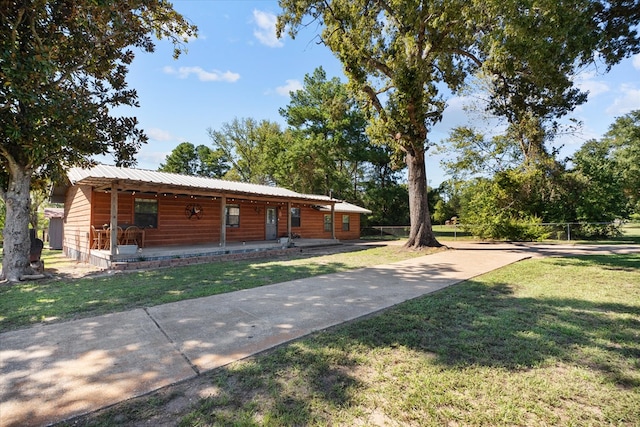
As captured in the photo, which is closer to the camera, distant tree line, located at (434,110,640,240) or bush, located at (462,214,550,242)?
bush, located at (462,214,550,242)

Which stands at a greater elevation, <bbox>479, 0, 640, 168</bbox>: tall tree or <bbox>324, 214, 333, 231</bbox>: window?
<bbox>479, 0, 640, 168</bbox>: tall tree

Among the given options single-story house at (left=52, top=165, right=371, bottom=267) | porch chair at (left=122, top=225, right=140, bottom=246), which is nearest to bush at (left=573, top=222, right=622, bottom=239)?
single-story house at (left=52, top=165, right=371, bottom=267)

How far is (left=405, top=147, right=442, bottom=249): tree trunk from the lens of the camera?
12875 mm

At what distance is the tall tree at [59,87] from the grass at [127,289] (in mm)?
2181

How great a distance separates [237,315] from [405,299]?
108 inches

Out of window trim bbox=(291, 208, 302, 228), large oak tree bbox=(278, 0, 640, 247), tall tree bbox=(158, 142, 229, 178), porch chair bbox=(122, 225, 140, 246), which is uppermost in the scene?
tall tree bbox=(158, 142, 229, 178)

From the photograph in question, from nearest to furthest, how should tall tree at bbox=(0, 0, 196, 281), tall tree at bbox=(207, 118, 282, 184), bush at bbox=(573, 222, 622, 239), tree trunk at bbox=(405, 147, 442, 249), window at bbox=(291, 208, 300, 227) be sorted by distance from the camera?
tall tree at bbox=(0, 0, 196, 281)
tree trunk at bbox=(405, 147, 442, 249)
window at bbox=(291, 208, 300, 227)
bush at bbox=(573, 222, 622, 239)
tall tree at bbox=(207, 118, 282, 184)

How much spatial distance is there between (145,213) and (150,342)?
9.59 m

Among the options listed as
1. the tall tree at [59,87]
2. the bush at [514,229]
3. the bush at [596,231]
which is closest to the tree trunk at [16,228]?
the tall tree at [59,87]

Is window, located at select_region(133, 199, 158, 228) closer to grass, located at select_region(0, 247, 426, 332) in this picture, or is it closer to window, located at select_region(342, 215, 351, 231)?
grass, located at select_region(0, 247, 426, 332)

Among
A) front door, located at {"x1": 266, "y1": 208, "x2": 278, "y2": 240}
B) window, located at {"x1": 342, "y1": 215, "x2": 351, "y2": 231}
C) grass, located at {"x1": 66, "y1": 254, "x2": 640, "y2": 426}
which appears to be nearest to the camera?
grass, located at {"x1": 66, "y1": 254, "x2": 640, "y2": 426}

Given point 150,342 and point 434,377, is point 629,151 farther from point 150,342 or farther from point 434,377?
point 150,342

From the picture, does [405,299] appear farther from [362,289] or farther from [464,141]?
[464,141]

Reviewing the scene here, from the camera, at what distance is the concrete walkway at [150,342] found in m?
2.26
